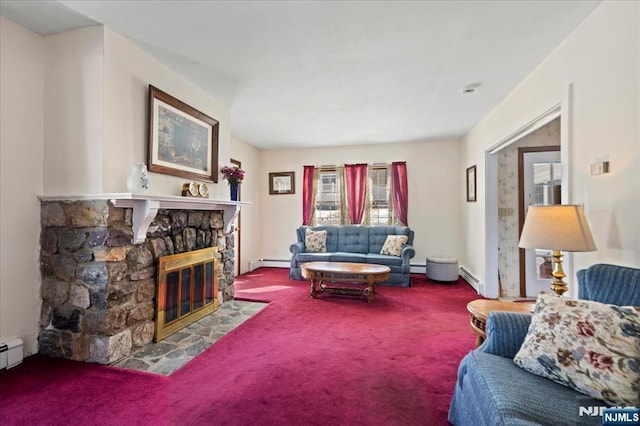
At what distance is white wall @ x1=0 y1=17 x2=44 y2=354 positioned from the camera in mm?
2166

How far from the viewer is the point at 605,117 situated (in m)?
1.85

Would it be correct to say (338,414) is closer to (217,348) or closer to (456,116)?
(217,348)

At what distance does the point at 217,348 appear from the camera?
2.55m

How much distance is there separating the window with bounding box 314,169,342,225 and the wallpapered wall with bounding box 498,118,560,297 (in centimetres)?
288

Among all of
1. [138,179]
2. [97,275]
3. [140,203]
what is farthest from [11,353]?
[138,179]

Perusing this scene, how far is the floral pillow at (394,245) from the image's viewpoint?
496 cm

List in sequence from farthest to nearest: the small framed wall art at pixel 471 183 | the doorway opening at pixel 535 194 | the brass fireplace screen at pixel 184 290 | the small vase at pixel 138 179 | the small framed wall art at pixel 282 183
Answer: the small framed wall art at pixel 282 183 → the small framed wall art at pixel 471 183 → the doorway opening at pixel 535 194 → the brass fireplace screen at pixel 184 290 → the small vase at pixel 138 179

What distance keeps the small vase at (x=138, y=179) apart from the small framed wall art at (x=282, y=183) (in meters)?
3.97

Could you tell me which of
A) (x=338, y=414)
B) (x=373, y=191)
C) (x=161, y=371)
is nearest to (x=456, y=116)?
(x=373, y=191)

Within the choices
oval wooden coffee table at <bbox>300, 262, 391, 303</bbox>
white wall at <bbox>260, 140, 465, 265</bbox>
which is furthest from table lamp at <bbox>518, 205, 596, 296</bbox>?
white wall at <bbox>260, 140, 465, 265</bbox>

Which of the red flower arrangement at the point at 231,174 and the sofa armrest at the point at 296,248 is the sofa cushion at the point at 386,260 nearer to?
the sofa armrest at the point at 296,248

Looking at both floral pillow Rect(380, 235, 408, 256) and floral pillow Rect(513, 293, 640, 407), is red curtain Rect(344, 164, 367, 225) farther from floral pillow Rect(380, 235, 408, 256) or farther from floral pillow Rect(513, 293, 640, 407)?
floral pillow Rect(513, 293, 640, 407)

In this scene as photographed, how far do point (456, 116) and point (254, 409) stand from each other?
430cm

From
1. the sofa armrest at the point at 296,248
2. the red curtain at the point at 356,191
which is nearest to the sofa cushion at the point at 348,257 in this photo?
the sofa armrest at the point at 296,248
